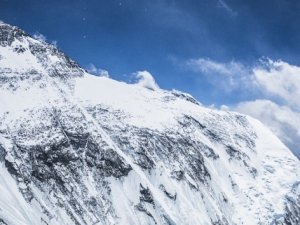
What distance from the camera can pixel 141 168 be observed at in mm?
93062

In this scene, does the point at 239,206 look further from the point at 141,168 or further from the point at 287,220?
the point at 141,168

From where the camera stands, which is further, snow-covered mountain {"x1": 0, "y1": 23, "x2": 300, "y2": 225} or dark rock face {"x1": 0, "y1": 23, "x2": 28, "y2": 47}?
dark rock face {"x1": 0, "y1": 23, "x2": 28, "y2": 47}

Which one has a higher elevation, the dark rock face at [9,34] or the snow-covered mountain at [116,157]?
the dark rock face at [9,34]

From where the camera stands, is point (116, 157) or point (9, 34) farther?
point (9, 34)

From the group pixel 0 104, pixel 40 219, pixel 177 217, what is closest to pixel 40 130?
pixel 0 104

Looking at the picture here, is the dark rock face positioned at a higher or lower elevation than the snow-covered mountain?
higher

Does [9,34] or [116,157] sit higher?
[9,34]

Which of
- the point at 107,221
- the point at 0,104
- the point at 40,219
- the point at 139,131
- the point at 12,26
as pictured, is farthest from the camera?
the point at 12,26

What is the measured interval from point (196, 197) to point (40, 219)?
36.6 metres

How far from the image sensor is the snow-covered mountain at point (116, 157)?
78625mm

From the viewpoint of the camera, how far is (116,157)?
90.0 m

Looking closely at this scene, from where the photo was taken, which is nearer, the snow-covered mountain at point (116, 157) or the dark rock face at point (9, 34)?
the snow-covered mountain at point (116, 157)

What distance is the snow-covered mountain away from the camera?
258 ft

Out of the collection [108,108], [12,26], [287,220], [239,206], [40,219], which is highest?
[12,26]
